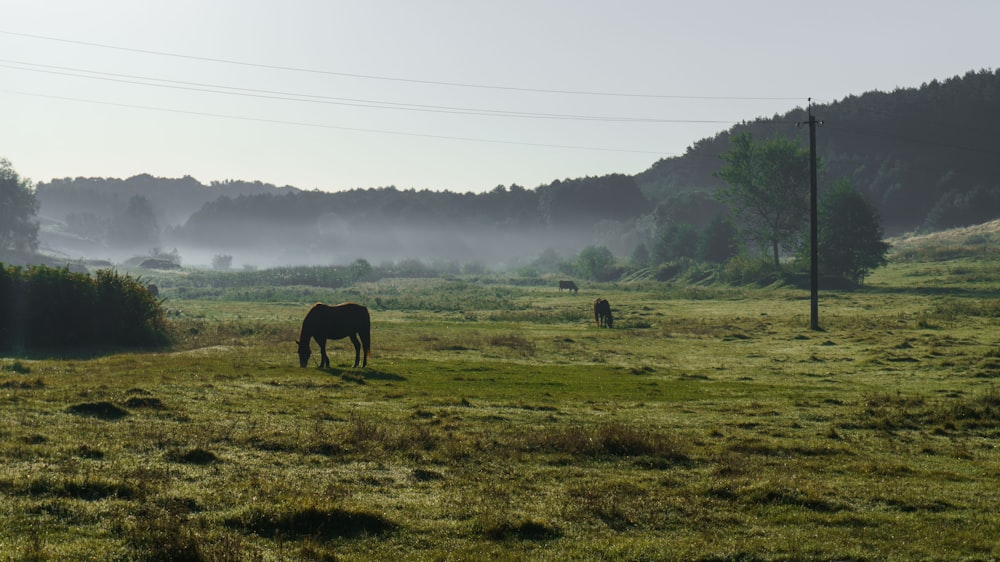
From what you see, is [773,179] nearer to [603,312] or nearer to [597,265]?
[597,265]

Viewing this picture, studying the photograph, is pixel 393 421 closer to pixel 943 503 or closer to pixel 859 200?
pixel 943 503

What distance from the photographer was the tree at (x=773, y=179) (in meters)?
108

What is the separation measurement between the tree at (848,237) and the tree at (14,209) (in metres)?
127

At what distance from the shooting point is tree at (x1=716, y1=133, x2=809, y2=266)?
107688mm

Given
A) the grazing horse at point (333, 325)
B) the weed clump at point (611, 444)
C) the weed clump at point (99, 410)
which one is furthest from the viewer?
the grazing horse at point (333, 325)

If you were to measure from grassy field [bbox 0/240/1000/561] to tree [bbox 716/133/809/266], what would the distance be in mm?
71978

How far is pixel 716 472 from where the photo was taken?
51.9 ft

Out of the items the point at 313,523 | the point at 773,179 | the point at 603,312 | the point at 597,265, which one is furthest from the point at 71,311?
the point at 597,265

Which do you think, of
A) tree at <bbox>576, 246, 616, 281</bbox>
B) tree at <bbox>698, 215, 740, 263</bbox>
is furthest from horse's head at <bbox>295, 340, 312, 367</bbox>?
tree at <bbox>576, 246, 616, 281</bbox>

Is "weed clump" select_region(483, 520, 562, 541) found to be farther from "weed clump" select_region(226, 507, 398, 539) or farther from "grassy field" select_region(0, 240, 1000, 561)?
"weed clump" select_region(226, 507, 398, 539)

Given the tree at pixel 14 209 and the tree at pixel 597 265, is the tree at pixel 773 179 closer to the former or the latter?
the tree at pixel 597 265

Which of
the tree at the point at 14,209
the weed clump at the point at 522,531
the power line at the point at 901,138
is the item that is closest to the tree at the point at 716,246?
the power line at the point at 901,138

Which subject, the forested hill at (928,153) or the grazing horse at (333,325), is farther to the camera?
the forested hill at (928,153)

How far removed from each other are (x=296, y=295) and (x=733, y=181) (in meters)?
58.0
